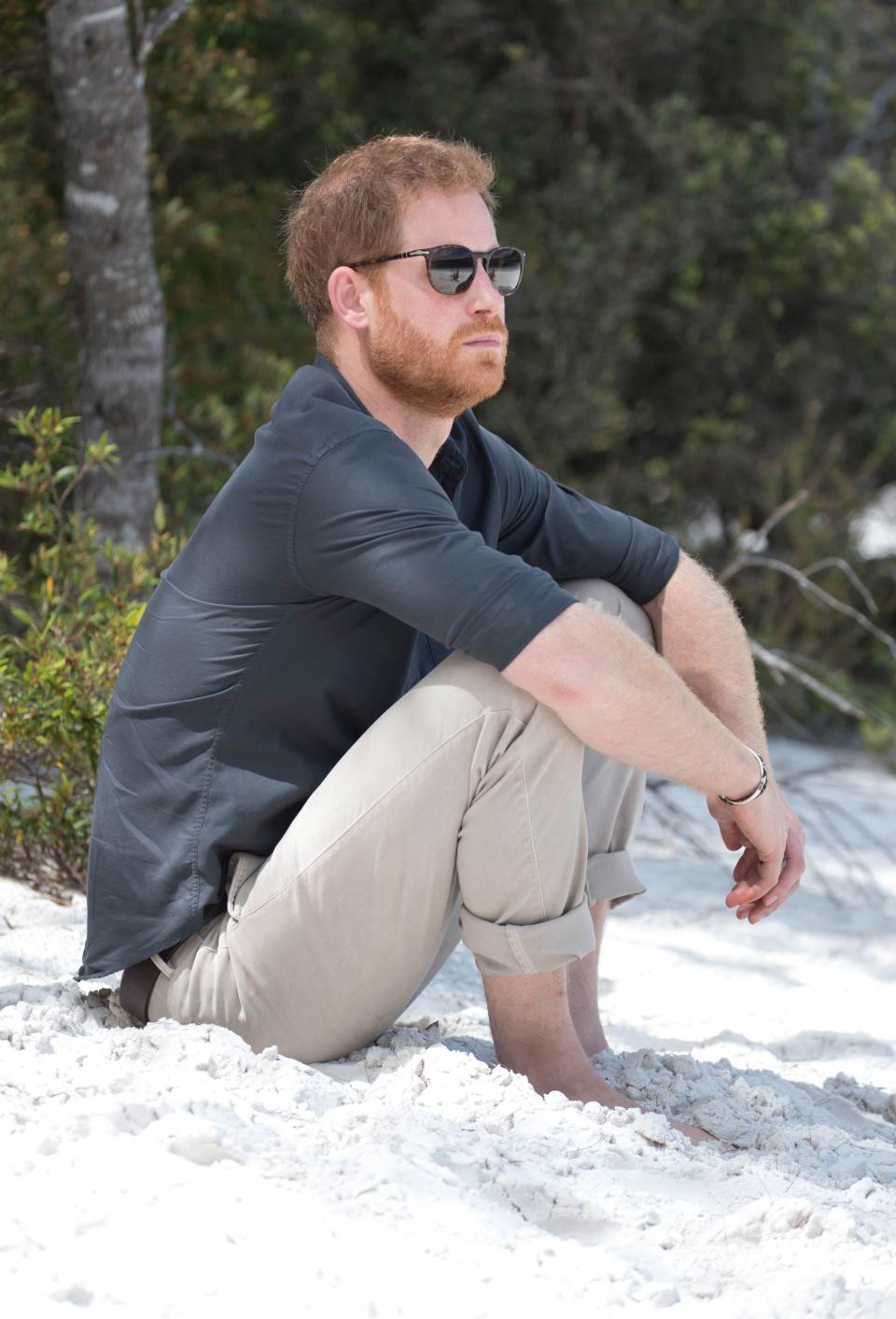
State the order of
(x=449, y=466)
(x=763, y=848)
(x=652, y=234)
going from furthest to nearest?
(x=652, y=234) → (x=449, y=466) → (x=763, y=848)

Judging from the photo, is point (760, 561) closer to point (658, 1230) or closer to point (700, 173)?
point (658, 1230)

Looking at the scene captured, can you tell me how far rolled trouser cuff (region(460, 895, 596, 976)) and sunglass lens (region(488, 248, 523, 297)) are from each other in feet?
3.55

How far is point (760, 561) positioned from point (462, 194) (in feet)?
7.05

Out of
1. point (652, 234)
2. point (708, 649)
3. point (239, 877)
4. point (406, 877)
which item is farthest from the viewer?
point (652, 234)

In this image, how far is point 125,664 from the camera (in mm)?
2355

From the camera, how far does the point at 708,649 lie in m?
2.73

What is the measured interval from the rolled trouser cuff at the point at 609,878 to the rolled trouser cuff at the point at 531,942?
266 mm

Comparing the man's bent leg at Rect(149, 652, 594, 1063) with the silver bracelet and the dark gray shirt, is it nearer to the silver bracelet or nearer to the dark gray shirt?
the dark gray shirt

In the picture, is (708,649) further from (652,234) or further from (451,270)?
(652,234)

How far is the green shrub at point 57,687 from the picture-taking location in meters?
3.10

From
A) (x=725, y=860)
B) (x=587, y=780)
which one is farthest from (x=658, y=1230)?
(x=725, y=860)

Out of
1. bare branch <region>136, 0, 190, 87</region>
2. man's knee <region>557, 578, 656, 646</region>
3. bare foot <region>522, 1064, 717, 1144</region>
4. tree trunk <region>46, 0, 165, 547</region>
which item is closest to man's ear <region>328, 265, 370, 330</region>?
man's knee <region>557, 578, 656, 646</region>

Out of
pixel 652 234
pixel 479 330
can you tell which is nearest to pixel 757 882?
pixel 479 330

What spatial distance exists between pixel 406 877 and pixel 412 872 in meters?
0.01
